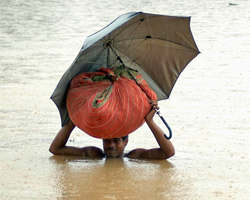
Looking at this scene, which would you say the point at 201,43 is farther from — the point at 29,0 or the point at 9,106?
the point at 29,0

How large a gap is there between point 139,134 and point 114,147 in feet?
3.61

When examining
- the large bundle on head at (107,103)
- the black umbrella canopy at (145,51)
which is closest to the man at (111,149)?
the black umbrella canopy at (145,51)

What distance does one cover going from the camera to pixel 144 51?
5816 mm

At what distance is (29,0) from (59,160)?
1924cm

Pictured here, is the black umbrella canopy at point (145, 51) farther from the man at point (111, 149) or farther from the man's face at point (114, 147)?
the man's face at point (114, 147)

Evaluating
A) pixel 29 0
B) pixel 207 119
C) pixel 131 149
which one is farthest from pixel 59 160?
pixel 29 0

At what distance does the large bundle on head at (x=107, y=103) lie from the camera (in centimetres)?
507

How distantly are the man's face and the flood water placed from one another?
7 centimetres

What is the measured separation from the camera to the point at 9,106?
7699 mm

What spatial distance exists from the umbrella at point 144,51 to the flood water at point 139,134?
676 millimetres

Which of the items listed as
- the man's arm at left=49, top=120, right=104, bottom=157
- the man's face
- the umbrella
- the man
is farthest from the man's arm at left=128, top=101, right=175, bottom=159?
the umbrella

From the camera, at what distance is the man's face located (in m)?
5.55

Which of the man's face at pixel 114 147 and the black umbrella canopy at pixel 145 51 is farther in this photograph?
the man's face at pixel 114 147

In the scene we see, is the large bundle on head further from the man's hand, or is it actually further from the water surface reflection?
the water surface reflection
